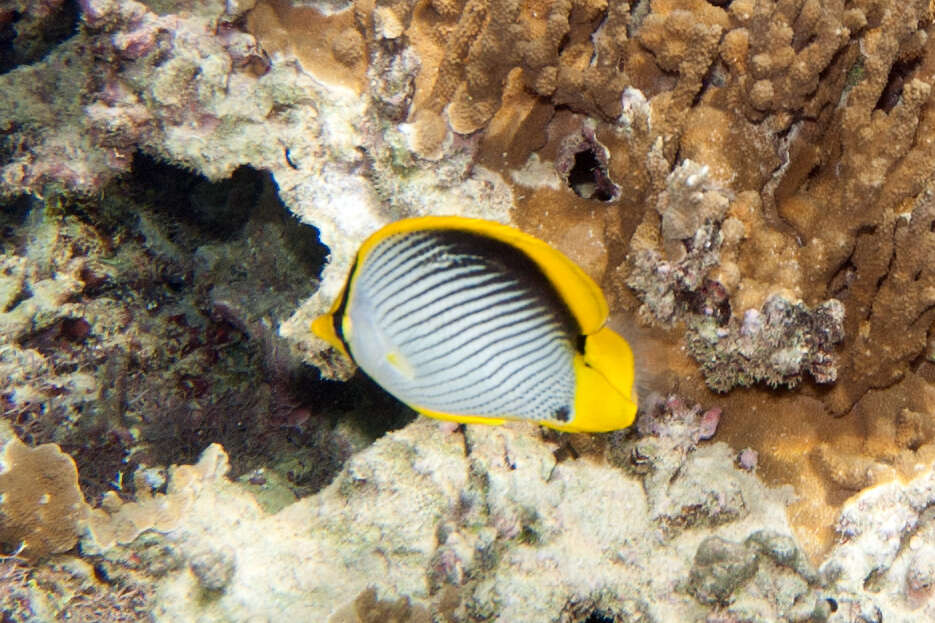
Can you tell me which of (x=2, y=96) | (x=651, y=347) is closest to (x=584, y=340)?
(x=651, y=347)

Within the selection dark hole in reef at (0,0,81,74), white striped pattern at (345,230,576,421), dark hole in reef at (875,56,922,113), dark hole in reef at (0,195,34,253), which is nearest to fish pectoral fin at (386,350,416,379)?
white striped pattern at (345,230,576,421)

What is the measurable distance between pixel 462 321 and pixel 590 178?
1.85m

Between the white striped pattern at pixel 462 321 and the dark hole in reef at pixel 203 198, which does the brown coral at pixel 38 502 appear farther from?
the dark hole in reef at pixel 203 198

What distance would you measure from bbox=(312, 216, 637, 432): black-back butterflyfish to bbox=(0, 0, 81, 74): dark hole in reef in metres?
4.10

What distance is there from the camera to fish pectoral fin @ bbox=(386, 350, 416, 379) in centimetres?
148

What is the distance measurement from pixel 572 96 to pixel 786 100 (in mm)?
839

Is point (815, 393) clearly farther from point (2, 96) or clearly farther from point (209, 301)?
point (2, 96)

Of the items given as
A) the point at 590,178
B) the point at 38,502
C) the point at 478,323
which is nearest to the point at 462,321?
the point at 478,323

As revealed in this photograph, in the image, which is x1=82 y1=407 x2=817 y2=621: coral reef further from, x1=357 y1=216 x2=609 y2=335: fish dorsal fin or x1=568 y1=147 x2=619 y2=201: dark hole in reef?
x1=357 y1=216 x2=609 y2=335: fish dorsal fin

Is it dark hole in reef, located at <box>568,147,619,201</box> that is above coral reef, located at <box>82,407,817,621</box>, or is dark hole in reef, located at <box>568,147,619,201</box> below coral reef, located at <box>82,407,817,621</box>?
above

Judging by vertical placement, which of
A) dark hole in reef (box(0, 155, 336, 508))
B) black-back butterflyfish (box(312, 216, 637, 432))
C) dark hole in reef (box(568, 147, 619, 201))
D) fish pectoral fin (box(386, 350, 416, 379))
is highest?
black-back butterflyfish (box(312, 216, 637, 432))

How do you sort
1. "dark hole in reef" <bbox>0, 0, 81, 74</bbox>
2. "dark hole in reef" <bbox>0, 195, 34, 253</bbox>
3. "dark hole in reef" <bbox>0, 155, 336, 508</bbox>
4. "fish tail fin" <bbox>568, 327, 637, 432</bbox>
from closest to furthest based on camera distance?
"fish tail fin" <bbox>568, 327, 637, 432</bbox> < "dark hole in reef" <bbox>0, 155, 336, 508</bbox> < "dark hole in reef" <bbox>0, 195, 34, 253</bbox> < "dark hole in reef" <bbox>0, 0, 81, 74</bbox>

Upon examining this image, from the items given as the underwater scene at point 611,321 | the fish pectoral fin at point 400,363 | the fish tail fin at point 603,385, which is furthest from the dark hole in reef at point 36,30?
the fish tail fin at point 603,385

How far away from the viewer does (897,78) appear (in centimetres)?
260
